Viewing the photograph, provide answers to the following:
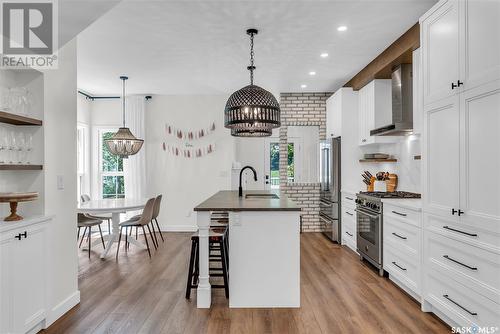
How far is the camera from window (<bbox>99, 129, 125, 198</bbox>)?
6.61m

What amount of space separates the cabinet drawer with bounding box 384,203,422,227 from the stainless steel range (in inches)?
6.2

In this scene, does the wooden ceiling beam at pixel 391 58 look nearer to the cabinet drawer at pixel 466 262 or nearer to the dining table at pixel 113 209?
the cabinet drawer at pixel 466 262

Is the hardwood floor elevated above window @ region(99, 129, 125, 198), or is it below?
below

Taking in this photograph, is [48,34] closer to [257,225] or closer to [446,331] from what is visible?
[257,225]

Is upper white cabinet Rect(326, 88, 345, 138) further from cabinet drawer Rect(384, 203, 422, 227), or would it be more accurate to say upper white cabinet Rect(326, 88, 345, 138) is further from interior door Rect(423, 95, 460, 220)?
interior door Rect(423, 95, 460, 220)

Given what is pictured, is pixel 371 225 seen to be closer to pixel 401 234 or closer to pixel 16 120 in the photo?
pixel 401 234

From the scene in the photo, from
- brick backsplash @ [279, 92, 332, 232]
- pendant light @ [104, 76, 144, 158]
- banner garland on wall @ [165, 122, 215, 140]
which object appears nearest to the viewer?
pendant light @ [104, 76, 144, 158]

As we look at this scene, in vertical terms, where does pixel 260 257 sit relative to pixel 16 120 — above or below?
below

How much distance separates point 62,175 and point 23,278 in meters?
0.89

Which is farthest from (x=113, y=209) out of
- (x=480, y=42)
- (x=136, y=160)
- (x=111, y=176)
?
(x=480, y=42)

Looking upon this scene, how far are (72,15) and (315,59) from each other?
2894mm

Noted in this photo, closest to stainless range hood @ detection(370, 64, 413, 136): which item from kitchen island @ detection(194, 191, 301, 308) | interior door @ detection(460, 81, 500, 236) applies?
interior door @ detection(460, 81, 500, 236)

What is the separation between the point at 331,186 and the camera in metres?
5.43

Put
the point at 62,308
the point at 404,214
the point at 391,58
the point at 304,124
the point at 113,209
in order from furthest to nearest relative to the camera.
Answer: the point at 304,124 < the point at 113,209 < the point at 391,58 < the point at 404,214 < the point at 62,308
